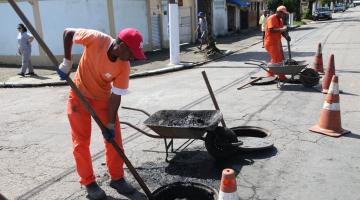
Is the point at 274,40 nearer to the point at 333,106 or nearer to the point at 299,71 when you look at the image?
the point at 299,71

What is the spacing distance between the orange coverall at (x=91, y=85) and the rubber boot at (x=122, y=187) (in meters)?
0.30

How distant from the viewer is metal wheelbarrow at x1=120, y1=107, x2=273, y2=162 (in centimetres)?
467

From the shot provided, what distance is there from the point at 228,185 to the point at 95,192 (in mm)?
1694

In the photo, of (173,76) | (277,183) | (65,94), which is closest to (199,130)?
(277,183)

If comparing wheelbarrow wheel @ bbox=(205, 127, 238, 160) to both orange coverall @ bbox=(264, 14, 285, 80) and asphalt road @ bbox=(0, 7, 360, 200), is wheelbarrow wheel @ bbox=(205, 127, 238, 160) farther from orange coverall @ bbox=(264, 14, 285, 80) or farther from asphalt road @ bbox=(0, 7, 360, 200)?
orange coverall @ bbox=(264, 14, 285, 80)

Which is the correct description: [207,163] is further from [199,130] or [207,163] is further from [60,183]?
[60,183]

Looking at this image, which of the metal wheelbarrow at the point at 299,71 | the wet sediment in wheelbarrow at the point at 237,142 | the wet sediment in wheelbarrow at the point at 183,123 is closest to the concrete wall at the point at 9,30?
the metal wheelbarrow at the point at 299,71

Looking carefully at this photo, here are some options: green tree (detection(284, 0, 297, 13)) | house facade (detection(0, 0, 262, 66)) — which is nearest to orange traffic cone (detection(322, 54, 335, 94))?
house facade (detection(0, 0, 262, 66))

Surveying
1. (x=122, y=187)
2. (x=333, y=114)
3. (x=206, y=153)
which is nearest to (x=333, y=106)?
(x=333, y=114)

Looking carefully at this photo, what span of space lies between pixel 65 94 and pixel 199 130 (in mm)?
6822

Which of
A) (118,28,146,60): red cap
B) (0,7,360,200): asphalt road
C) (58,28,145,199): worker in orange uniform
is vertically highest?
(118,28,146,60): red cap

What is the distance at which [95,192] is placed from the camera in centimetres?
422

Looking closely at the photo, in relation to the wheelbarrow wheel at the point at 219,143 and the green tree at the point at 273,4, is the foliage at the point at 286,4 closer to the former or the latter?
the green tree at the point at 273,4

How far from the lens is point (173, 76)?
42.2 feet
